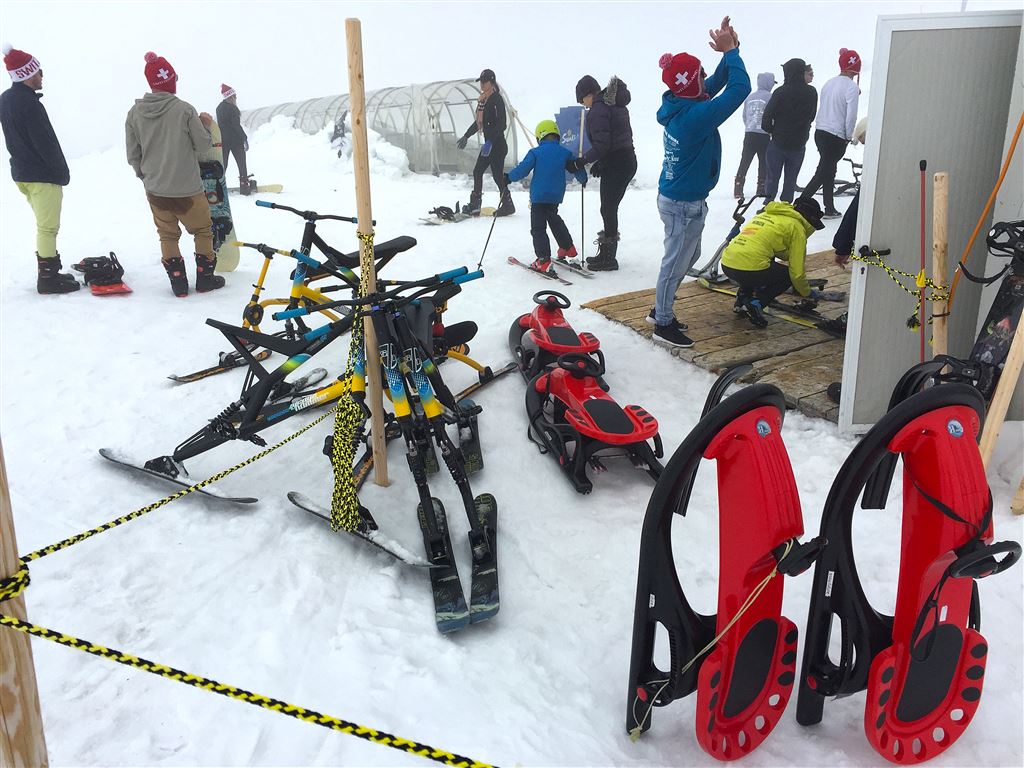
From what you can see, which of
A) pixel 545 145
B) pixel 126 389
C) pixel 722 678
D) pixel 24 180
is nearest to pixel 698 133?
pixel 545 145

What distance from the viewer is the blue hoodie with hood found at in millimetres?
4723

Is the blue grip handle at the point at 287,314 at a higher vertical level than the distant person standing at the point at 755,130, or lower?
lower

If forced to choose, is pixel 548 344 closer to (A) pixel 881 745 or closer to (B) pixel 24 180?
(A) pixel 881 745

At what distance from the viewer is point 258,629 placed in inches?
104

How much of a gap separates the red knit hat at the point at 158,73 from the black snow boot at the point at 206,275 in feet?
5.07

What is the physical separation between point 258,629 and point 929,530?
235 centimetres

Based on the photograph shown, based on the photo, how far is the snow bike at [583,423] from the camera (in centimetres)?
360

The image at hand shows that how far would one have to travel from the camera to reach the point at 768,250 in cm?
535

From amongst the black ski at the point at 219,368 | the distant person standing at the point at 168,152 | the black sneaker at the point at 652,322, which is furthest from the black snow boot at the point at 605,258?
the distant person standing at the point at 168,152

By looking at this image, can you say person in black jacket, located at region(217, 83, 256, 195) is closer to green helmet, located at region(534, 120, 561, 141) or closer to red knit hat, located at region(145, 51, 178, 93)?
red knit hat, located at region(145, 51, 178, 93)

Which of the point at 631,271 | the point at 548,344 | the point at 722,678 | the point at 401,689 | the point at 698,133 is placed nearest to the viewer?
the point at 722,678

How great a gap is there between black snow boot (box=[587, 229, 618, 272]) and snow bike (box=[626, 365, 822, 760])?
5588 millimetres

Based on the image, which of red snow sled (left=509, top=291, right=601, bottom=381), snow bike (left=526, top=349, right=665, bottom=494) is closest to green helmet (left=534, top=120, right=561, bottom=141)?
red snow sled (left=509, top=291, right=601, bottom=381)

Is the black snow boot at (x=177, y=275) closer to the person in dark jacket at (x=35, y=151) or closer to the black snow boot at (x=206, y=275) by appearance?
the black snow boot at (x=206, y=275)
